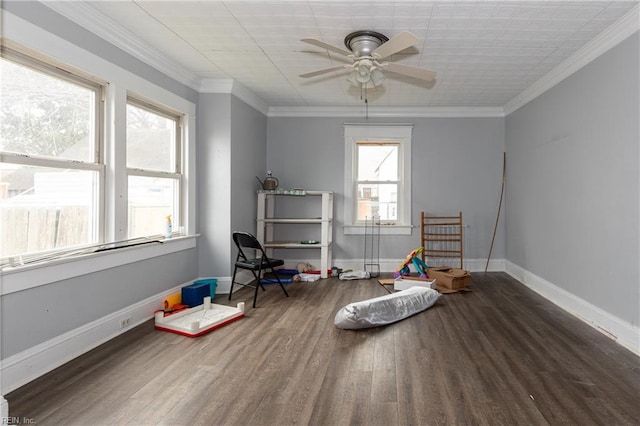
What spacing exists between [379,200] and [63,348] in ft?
14.6

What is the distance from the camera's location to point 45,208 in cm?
252

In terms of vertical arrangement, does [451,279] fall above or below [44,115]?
below

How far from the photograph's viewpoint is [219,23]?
9.68 feet

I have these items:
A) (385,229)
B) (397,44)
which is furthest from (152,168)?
(385,229)

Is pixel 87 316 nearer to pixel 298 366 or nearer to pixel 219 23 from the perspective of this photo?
pixel 298 366

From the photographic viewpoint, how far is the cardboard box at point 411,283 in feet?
14.7

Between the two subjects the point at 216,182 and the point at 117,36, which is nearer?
the point at 117,36

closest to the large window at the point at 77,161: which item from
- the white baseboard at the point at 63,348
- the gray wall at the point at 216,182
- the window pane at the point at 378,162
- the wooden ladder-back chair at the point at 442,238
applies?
the gray wall at the point at 216,182

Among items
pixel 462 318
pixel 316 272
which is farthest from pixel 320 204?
pixel 462 318

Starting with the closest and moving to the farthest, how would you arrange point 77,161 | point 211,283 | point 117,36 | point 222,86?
point 77,161 → point 117,36 → point 211,283 → point 222,86

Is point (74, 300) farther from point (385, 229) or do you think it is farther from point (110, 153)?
point (385, 229)

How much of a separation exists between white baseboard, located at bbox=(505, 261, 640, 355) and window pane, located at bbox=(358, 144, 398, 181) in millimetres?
2387

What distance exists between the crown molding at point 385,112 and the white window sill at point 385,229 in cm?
175

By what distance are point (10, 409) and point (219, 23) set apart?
2932 mm
